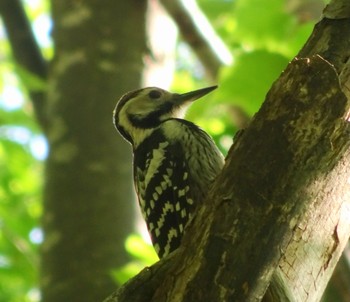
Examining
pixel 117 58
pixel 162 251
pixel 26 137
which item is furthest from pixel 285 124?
pixel 26 137

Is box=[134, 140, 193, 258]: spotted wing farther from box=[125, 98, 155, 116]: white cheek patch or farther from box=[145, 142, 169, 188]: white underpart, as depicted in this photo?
box=[125, 98, 155, 116]: white cheek patch

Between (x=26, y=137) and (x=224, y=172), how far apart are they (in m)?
4.89

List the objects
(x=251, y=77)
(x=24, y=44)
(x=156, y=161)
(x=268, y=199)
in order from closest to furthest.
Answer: (x=268, y=199)
(x=251, y=77)
(x=156, y=161)
(x=24, y=44)

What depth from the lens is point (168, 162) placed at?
3566mm

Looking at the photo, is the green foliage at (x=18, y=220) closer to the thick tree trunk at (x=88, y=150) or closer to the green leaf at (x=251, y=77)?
the thick tree trunk at (x=88, y=150)

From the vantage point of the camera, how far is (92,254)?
4152 millimetres

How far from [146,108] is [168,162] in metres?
0.73

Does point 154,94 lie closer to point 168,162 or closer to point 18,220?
point 168,162

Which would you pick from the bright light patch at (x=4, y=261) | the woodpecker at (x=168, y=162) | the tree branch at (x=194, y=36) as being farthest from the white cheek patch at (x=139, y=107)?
the bright light patch at (x=4, y=261)

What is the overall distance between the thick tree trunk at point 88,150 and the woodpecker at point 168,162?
269 mm

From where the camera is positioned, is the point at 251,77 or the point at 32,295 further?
the point at 32,295

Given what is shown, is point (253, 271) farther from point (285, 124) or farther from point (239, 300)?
point (285, 124)

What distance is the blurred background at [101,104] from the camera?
3832 millimetres

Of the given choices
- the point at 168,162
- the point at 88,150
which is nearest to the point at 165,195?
the point at 168,162
